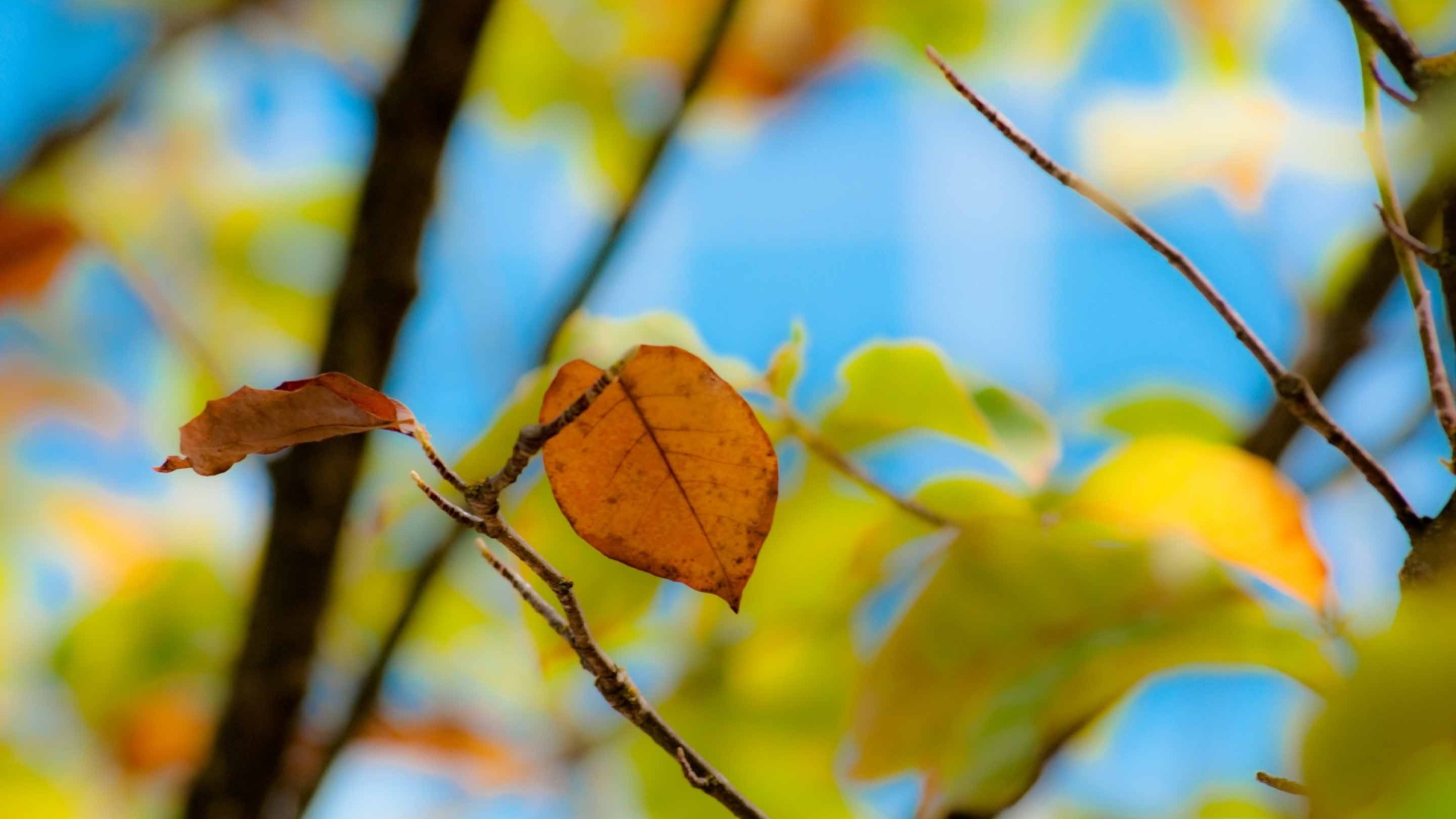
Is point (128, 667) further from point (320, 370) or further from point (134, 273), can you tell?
point (320, 370)

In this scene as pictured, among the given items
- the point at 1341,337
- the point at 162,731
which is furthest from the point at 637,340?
the point at 162,731

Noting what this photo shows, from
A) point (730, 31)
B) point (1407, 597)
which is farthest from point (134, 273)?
point (1407, 597)

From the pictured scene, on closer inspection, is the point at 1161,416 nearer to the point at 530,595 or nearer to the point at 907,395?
the point at 907,395

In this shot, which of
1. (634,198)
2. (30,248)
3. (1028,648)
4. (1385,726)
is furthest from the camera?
(30,248)

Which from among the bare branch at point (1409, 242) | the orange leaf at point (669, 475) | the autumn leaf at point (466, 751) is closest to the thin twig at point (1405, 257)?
the bare branch at point (1409, 242)

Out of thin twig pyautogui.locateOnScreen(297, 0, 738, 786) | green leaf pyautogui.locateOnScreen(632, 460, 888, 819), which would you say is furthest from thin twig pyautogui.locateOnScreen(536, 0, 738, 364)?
green leaf pyautogui.locateOnScreen(632, 460, 888, 819)

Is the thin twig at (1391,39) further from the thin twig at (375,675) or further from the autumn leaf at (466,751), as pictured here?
the autumn leaf at (466,751)
